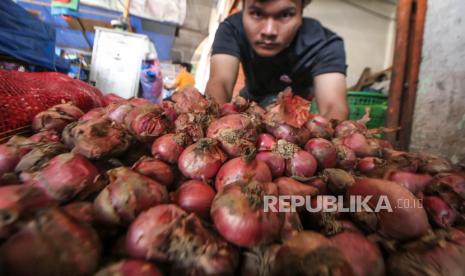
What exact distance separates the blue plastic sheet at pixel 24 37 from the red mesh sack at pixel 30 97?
45.8 inches

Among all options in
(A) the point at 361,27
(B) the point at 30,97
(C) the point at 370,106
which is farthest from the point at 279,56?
(A) the point at 361,27

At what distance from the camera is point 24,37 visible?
1705 mm

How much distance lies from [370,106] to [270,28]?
120cm

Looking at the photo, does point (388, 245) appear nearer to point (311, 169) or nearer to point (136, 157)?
point (311, 169)

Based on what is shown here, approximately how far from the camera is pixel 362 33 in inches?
131

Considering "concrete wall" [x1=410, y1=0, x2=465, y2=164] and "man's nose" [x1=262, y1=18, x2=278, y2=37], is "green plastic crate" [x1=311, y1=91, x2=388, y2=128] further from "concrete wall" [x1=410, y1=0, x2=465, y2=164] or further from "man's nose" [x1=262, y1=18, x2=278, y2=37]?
"man's nose" [x1=262, y1=18, x2=278, y2=37]

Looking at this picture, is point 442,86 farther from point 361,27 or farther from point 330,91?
point 361,27

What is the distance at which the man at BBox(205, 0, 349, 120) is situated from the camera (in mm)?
1105

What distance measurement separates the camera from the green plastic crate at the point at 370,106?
1.92 metres

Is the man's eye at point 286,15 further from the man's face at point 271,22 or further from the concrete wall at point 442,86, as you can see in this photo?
the concrete wall at point 442,86

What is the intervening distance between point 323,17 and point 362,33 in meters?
0.62

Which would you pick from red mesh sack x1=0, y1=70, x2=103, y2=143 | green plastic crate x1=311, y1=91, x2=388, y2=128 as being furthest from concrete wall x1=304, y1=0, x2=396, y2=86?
red mesh sack x1=0, y1=70, x2=103, y2=143

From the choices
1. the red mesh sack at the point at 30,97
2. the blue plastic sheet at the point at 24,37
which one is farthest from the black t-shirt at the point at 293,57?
the blue plastic sheet at the point at 24,37

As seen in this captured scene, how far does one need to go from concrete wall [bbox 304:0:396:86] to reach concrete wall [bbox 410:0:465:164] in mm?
1923
